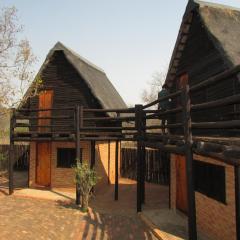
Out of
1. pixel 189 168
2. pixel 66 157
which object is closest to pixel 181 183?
pixel 189 168

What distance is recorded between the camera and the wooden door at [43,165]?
56.5 feet

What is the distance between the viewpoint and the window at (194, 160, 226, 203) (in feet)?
29.9

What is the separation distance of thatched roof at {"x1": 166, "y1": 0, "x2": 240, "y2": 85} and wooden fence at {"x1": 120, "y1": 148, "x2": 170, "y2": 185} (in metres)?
8.35

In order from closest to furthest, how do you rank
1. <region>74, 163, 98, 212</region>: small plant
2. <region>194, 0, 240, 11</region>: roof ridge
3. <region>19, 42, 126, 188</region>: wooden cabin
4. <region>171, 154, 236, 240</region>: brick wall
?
<region>171, 154, 236, 240</region>: brick wall → <region>194, 0, 240, 11</region>: roof ridge → <region>74, 163, 98, 212</region>: small plant → <region>19, 42, 126, 188</region>: wooden cabin

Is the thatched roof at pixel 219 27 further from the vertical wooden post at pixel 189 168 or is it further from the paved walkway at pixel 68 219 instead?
the paved walkway at pixel 68 219

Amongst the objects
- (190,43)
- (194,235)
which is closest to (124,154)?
(190,43)

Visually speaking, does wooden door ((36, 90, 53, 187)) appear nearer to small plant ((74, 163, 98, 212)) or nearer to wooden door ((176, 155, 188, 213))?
small plant ((74, 163, 98, 212))

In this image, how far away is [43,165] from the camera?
1741cm

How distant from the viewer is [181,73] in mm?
13141

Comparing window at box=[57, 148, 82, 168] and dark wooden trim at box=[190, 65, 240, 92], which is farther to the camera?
window at box=[57, 148, 82, 168]

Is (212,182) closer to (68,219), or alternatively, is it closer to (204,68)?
(204,68)

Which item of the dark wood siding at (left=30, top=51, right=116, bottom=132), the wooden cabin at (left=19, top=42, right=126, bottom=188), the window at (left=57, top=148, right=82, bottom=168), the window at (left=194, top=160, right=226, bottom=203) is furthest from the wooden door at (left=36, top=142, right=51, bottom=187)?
the window at (left=194, top=160, right=226, bottom=203)

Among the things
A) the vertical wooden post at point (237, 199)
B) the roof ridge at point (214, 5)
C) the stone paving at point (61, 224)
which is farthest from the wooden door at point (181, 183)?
the roof ridge at point (214, 5)

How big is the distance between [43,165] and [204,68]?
411 inches
